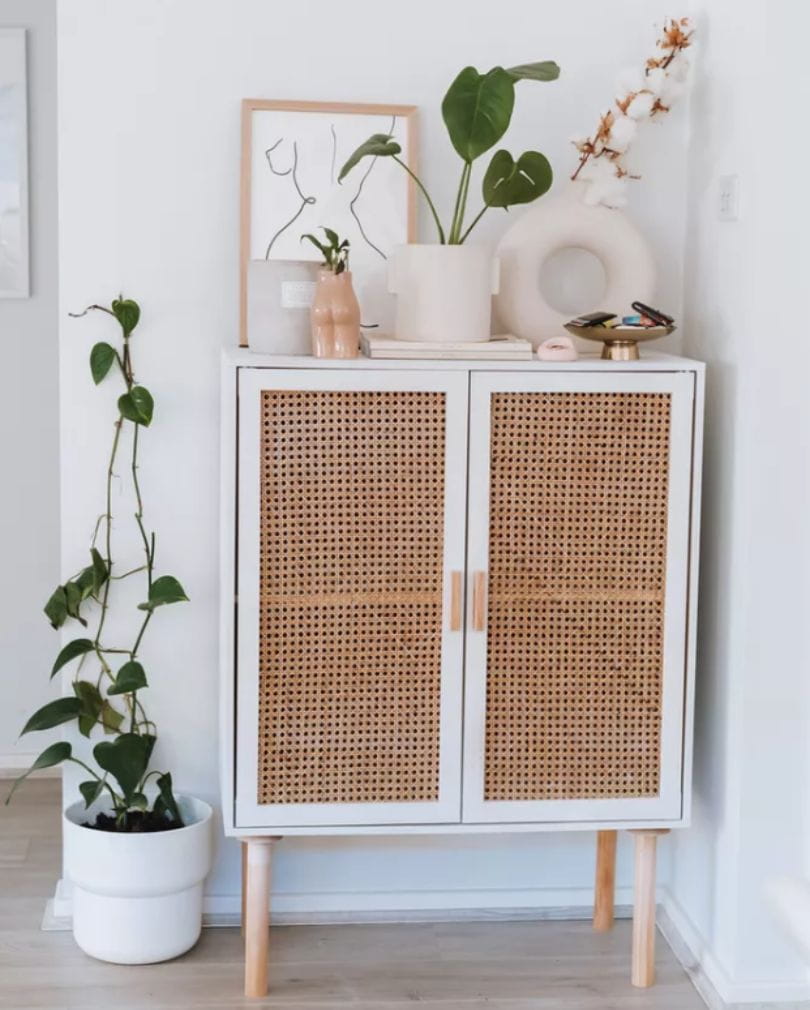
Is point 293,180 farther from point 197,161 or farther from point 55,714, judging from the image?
point 55,714

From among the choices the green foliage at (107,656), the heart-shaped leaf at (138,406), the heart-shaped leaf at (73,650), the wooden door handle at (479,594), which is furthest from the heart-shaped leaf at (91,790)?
the wooden door handle at (479,594)

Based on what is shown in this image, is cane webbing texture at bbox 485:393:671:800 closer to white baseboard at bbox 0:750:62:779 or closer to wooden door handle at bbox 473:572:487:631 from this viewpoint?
wooden door handle at bbox 473:572:487:631

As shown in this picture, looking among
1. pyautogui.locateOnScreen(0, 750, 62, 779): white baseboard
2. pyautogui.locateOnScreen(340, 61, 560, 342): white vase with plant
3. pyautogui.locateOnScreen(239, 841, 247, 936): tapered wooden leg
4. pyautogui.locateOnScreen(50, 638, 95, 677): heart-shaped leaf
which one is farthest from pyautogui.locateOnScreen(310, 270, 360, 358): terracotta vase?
pyautogui.locateOnScreen(0, 750, 62, 779): white baseboard

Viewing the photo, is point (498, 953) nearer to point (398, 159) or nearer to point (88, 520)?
point (88, 520)

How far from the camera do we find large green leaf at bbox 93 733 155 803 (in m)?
2.80

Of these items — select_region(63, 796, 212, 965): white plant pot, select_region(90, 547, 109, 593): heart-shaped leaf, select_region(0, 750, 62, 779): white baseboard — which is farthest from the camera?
select_region(0, 750, 62, 779): white baseboard

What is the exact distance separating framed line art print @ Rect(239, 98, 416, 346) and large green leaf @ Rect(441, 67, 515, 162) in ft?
0.86

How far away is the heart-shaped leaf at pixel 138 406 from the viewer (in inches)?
111

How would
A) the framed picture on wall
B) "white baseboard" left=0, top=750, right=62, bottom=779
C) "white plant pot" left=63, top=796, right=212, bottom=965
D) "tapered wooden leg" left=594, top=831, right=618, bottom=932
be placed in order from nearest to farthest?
1. "white plant pot" left=63, top=796, right=212, bottom=965
2. "tapered wooden leg" left=594, top=831, right=618, bottom=932
3. the framed picture on wall
4. "white baseboard" left=0, top=750, right=62, bottom=779

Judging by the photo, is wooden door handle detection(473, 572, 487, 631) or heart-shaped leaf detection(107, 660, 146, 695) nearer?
wooden door handle detection(473, 572, 487, 631)

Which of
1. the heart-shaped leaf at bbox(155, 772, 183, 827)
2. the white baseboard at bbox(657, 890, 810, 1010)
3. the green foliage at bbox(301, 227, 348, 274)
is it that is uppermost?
the green foliage at bbox(301, 227, 348, 274)

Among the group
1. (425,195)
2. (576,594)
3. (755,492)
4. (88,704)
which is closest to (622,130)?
(425,195)

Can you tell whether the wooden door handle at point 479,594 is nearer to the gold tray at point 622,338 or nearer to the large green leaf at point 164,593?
the gold tray at point 622,338

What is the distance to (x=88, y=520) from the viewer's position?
9.67ft
